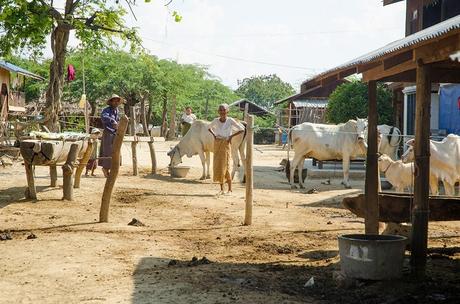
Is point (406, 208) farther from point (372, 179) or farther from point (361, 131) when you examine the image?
point (361, 131)

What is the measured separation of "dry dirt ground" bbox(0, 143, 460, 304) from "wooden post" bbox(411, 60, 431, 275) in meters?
0.27

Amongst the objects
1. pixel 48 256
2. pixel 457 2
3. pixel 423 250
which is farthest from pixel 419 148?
pixel 457 2

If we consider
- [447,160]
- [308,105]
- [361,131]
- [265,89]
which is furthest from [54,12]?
[265,89]

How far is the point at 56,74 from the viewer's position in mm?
17656

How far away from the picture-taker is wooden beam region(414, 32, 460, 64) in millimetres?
5398

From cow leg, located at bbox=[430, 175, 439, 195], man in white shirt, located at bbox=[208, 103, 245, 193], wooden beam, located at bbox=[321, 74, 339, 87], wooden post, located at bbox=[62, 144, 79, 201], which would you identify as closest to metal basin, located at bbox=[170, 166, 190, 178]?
man in white shirt, located at bbox=[208, 103, 245, 193]

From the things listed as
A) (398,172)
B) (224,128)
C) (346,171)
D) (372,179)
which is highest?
(224,128)

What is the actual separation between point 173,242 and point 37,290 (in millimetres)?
2625

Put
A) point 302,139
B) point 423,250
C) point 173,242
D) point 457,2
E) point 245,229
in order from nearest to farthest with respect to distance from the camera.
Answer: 1. point 423,250
2. point 173,242
3. point 245,229
4. point 302,139
5. point 457,2

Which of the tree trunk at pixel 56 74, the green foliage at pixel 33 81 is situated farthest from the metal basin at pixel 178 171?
the green foliage at pixel 33 81

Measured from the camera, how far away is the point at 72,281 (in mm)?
5859

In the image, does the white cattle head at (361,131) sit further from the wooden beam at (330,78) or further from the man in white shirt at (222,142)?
the wooden beam at (330,78)

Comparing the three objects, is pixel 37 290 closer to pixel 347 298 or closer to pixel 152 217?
pixel 347 298

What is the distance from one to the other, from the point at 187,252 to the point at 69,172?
13.8 ft
